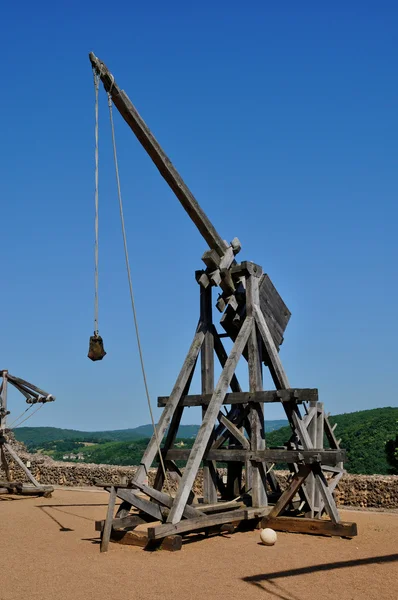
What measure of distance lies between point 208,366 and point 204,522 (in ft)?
9.85

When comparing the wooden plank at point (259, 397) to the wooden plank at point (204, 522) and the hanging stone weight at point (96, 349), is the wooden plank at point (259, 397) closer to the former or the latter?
the wooden plank at point (204, 522)

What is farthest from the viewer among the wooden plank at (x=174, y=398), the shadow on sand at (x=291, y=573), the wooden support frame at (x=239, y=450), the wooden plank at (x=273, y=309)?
the wooden plank at (x=273, y=309)

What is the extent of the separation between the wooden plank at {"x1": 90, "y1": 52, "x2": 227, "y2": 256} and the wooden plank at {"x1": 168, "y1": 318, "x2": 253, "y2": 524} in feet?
5.31

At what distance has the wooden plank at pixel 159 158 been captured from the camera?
9853 millimetres

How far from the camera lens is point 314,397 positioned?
10.0 metres

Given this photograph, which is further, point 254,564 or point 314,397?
point 314,397

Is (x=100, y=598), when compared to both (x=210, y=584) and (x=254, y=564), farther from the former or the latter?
(x=254, y=564)

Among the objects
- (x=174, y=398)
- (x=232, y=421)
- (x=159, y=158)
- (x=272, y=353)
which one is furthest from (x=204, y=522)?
(x=159, y=158)

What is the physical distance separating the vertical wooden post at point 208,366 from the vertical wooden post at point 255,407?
779 mm

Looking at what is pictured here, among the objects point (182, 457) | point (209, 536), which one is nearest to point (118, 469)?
point (182, 457)

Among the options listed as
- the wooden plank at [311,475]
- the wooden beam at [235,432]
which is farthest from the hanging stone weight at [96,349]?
the wooden plank at [311,475]

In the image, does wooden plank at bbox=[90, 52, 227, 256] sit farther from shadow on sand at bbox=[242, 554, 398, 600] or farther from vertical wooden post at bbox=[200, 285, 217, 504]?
shadow on sand at bbox=[242, 554, 398, 600]

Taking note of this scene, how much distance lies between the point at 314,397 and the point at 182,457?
2415mm

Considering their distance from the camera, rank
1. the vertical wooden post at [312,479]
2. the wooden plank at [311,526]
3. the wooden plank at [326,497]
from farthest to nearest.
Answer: the vertical wooden post at [312,479] < the wooden plank at [326,497] < the wooden plank at [311,526]
